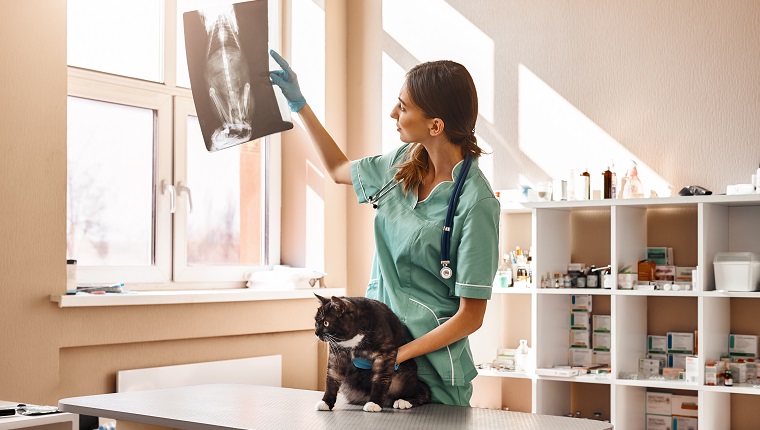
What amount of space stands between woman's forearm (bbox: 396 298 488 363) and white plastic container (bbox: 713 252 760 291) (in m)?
1.91

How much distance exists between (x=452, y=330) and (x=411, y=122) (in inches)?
18.2

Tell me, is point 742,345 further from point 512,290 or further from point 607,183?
point 512,290

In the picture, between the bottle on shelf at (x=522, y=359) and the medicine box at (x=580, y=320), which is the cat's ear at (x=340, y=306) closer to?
the bottle on shelf at (x=522, y=359)

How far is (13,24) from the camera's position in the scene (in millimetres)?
3264

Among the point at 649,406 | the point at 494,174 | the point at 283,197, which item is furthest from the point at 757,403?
the point at 283,197

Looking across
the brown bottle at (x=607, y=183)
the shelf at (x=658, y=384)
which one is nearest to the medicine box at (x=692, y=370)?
the shelf at (x=658, y=384)

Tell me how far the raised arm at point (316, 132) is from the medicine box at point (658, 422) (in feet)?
7.01

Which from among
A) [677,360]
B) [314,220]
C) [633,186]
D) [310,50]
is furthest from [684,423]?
[310,50]

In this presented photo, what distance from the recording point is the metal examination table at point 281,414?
5.44 feet

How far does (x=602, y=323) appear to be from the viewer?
3.97 m

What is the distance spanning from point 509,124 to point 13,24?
7.46 ft

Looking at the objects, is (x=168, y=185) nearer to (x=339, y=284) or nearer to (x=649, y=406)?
(x=339, y=284)

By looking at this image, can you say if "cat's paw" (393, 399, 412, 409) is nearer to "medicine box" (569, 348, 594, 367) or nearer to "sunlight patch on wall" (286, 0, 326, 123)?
"medicine box" (569, 348, 594, 367)

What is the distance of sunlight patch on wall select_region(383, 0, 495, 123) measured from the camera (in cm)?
440
